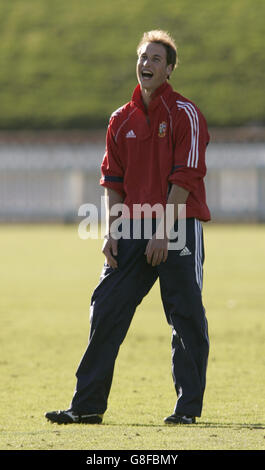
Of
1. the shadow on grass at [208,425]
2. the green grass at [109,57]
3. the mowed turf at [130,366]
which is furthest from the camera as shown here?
the green grass at [109,57]

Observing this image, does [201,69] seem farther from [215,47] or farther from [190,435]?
[190,435]

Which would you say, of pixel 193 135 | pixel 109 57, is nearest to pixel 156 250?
pixel 193 135

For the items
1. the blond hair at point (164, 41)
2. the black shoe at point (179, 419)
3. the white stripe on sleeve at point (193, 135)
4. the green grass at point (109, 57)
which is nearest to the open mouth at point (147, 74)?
the blond hair at point (164, 41)

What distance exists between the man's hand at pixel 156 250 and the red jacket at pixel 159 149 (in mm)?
230

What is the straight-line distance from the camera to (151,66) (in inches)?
253

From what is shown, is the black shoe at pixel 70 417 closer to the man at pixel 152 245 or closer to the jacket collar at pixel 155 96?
the man at pixel 152 245

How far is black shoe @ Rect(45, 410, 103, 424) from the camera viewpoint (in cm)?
647

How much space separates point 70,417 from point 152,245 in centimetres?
112

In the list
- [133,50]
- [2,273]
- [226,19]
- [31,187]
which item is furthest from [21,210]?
[2,273]

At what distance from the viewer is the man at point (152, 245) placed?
6359 mm

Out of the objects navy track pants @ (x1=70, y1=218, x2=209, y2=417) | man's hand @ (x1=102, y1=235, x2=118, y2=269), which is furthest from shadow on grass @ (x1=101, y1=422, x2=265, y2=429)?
man's hand @ (x1=102, y1=235, x2=118, y2=269)

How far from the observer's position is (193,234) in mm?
6438
